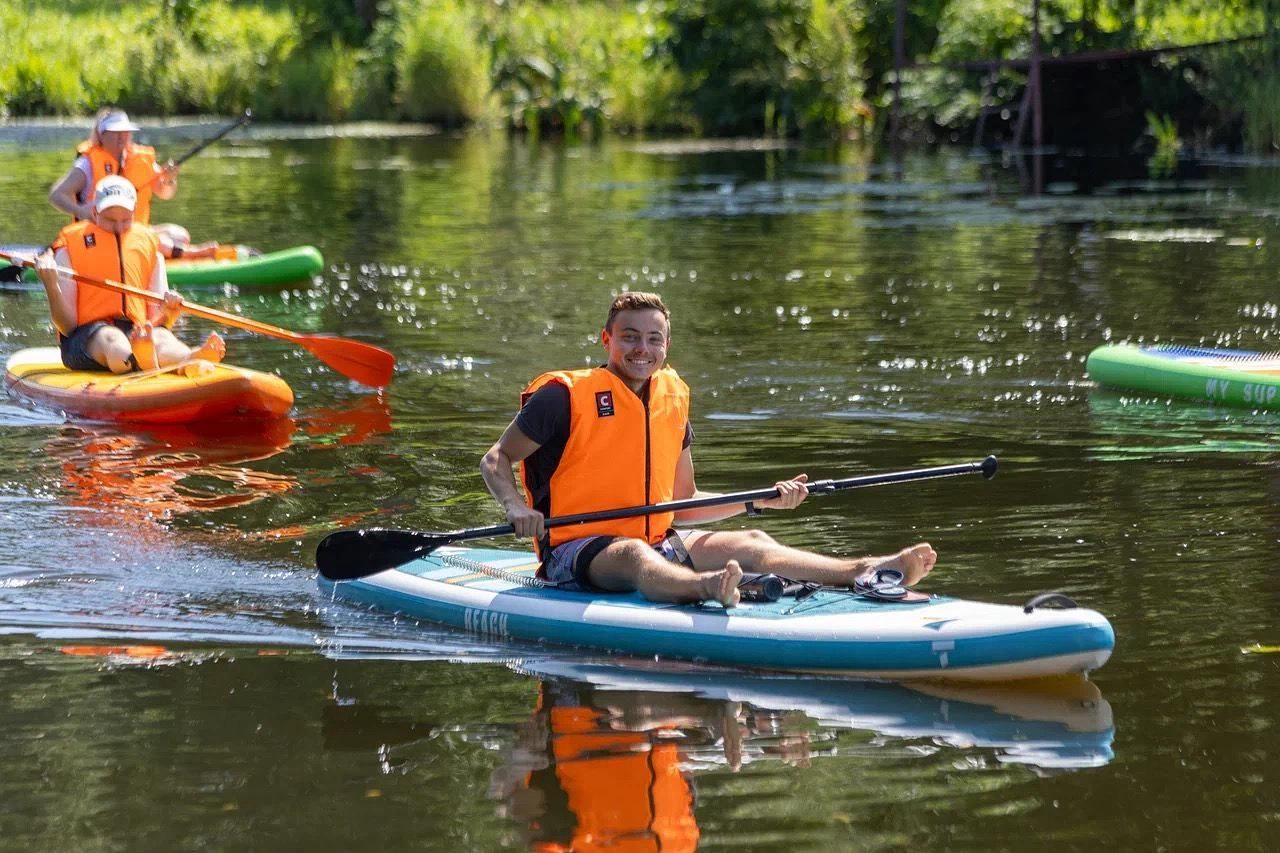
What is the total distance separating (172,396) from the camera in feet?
29.3

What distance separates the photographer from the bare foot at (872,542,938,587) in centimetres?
532

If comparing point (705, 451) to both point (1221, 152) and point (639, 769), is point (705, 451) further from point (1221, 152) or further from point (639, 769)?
point (1221, 152)

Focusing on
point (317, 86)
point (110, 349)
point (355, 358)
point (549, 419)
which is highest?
point (317, 86)

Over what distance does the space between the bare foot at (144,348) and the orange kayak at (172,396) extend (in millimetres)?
153

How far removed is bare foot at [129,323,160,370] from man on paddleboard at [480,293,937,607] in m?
4.17

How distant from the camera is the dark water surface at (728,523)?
14.5ft

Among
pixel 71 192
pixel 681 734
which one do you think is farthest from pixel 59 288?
pixel 681 734

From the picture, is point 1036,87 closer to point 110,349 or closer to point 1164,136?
point 1164,136

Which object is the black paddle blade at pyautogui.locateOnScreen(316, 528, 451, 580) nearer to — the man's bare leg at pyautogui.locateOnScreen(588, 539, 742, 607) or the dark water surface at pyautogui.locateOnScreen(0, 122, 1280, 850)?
the dark water surface at pyautogui.locateOnScreen(0, 122, 1280, 850)

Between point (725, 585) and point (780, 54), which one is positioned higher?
point (780, 54)

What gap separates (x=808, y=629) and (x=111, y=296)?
17.3 ft

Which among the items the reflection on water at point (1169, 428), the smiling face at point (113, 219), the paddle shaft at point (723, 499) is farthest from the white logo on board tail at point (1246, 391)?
the smiling face at point (113, 219)

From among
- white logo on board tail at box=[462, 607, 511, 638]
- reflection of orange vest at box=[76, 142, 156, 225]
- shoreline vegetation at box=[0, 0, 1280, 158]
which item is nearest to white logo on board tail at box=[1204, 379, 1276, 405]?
white logo on board tail at box=[462, 607, 511, 638]

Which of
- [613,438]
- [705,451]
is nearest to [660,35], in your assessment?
[705,451]
